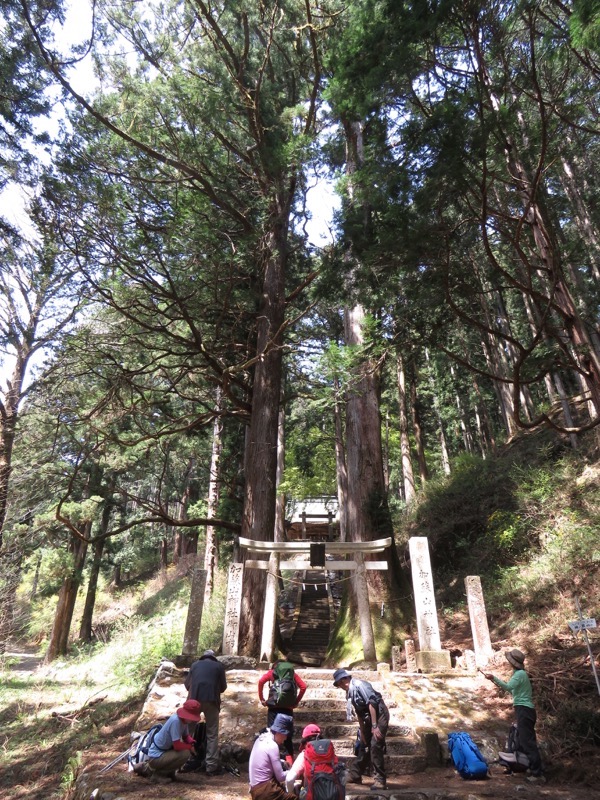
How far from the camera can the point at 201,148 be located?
31.5 feet

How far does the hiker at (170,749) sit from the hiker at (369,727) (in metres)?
1.75

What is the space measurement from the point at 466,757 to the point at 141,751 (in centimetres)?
349

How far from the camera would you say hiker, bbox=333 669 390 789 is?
504 cm

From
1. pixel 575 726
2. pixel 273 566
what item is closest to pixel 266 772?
pixel 575 726

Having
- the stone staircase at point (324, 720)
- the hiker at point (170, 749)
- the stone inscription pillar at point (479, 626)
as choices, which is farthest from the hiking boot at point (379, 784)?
the stone inscription pillar at point (479, 626)

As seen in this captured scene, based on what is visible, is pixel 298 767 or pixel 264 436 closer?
pixel 298 767

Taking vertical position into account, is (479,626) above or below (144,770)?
above

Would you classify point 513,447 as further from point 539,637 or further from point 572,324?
point 572,324

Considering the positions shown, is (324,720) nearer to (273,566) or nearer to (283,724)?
(283,724)

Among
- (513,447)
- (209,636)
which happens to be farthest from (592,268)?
(209,636)

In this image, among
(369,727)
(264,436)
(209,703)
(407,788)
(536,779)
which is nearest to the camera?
(407,788)

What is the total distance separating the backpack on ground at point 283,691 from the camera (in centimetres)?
521

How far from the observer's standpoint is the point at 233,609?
8234mm

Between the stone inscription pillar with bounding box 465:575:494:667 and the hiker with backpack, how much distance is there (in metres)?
4.05
